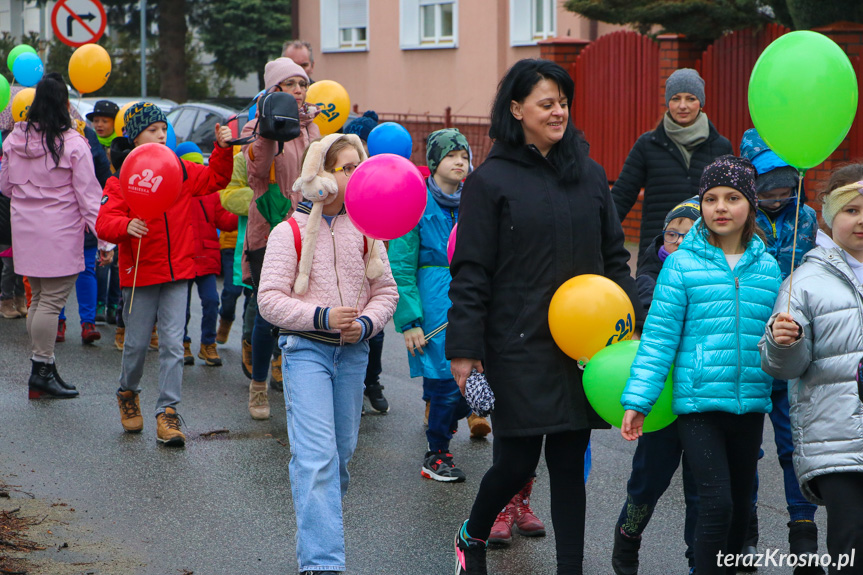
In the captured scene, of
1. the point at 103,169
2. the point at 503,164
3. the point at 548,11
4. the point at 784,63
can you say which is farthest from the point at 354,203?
the point at 548,11

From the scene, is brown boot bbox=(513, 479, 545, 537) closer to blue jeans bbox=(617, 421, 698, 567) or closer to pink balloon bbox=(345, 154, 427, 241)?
blue jeans bbox=(617, 421, 698, 567)

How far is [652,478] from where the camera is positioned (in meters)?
4.38

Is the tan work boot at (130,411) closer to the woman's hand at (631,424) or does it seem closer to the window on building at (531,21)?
the woman's hand at (631,424)

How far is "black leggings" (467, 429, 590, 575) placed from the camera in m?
4.05

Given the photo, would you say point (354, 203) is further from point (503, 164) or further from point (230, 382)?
point (230, 382)

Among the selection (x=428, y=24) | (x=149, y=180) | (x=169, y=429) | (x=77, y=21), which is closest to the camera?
(x=149, y=180)

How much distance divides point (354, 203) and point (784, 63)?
1.68 m

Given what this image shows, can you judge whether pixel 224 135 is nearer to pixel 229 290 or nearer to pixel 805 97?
pixel 229 290

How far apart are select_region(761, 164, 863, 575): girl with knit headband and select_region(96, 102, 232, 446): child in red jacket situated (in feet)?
11.7

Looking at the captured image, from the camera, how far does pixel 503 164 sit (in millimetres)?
4078

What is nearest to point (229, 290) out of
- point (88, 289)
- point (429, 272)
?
point (88, 289)

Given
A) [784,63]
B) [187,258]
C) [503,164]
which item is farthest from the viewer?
[187,258]

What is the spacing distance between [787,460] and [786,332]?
51.5 inches

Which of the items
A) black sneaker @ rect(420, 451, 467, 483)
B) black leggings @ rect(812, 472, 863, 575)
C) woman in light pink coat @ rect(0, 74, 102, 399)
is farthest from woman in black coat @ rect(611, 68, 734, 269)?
woman in light pink coat @ rect(0, 74, 102, 399)
